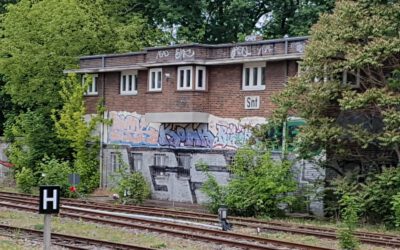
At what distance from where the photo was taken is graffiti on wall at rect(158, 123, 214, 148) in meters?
27.4

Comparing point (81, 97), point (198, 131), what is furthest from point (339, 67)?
point (81, 97)

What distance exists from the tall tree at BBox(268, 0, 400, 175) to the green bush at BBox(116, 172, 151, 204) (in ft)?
24.8

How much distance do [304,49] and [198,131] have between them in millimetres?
6810

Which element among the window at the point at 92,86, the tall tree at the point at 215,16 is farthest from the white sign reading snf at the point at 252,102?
the tall tree at the point at 215,16

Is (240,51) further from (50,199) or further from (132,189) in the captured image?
(50,199)

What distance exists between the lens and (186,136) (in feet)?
92.3

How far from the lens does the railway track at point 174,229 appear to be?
48.9 ft

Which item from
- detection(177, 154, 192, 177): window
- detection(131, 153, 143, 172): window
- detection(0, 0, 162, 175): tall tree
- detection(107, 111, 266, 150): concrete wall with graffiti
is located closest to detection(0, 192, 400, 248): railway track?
detection(177, 154, 192, 177): window

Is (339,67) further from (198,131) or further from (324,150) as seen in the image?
(198,131)

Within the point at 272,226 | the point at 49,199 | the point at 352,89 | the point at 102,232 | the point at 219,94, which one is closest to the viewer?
the point at 49,199

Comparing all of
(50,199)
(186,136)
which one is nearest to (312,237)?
(50,199)

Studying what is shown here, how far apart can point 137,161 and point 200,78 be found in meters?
5.17

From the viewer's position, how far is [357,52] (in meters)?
20.5

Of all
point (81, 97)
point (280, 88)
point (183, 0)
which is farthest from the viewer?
point (183, 0)
